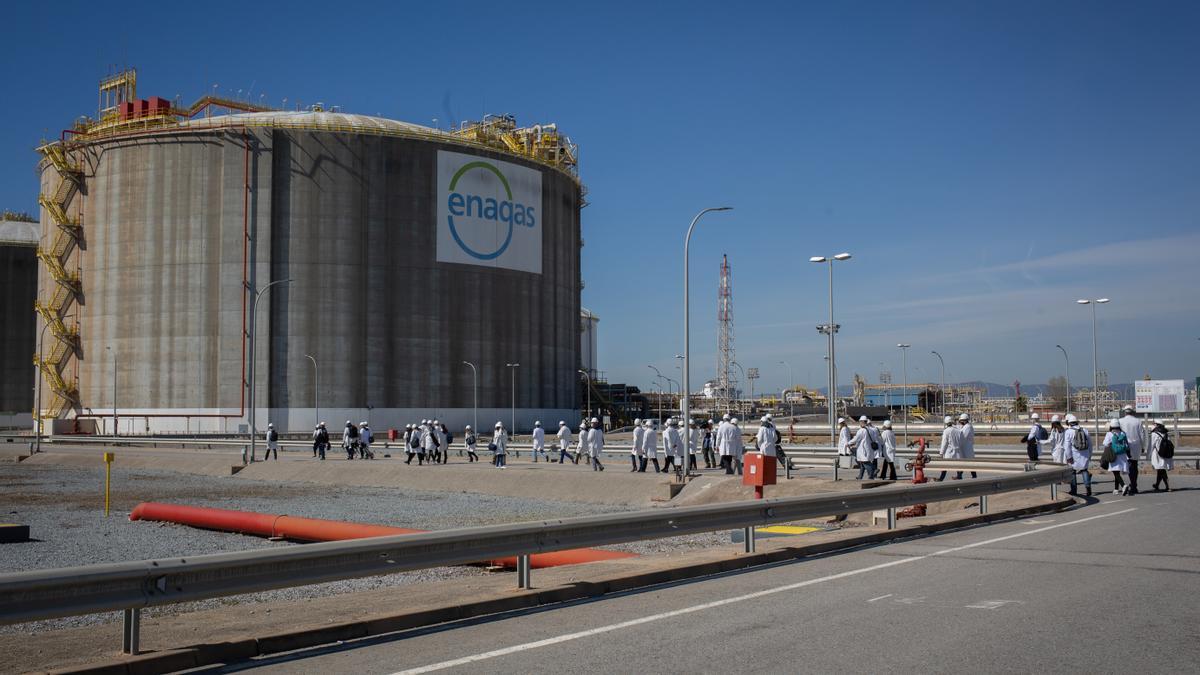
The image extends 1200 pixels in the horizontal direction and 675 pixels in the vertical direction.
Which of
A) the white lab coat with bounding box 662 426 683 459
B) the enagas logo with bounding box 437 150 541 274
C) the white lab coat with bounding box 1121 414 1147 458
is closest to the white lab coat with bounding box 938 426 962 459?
the white lab coat with bounding box 1121 414 1147 458

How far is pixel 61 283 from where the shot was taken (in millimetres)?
78750

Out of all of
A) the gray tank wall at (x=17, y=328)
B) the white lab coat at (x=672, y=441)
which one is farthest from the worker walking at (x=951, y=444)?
the gray tank wall at (x=17, y=328)

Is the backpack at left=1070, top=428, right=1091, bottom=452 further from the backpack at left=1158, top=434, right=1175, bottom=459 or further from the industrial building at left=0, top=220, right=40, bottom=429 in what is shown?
the industrial building at left=0, top=220, right=40, bottom=429

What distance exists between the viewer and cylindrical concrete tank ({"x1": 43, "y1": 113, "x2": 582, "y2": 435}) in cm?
7400

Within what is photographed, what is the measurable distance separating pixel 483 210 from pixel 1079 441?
63.4 m

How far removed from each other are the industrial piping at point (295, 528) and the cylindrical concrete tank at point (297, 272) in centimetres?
5131

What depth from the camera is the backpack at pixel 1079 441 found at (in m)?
20.8

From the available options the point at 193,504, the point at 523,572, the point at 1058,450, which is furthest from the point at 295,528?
the point at 1058,450

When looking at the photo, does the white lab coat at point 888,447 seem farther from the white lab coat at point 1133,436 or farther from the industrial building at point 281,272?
the industrial building at point 281,272

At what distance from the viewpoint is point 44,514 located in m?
23.5

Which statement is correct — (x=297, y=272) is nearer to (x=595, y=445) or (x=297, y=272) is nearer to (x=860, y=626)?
(x=595, y=445)

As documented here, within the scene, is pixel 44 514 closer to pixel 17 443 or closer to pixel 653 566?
pixel 653 566

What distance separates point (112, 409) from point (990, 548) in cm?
7442

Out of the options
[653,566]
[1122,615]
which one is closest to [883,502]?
[653,566]
